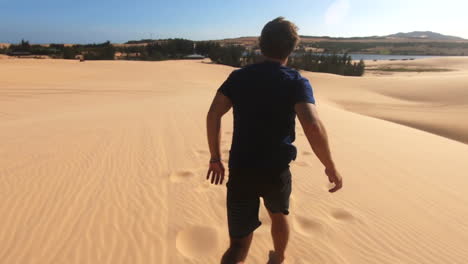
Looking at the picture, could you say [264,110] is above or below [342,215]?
above

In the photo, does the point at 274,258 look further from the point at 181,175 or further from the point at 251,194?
the point at 181,175

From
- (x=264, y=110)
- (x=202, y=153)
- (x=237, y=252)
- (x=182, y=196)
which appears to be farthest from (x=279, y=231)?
(x=202, y=153)

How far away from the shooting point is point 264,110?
69.3 inches

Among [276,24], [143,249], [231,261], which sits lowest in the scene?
[143,249]

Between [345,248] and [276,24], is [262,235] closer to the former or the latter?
[345,248]

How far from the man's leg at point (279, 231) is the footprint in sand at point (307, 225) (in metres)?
0.62

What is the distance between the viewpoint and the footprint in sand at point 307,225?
3027mm

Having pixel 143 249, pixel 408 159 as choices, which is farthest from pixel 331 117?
pixel 143 249

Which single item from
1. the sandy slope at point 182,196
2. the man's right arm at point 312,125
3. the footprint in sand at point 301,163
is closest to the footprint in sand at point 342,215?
the sandy slope at point 182,196

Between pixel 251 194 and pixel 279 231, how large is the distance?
48 cm

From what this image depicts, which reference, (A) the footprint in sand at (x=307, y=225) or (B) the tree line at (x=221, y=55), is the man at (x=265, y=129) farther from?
(B) the tree line at (x=221, y=55)

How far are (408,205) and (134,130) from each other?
4.99 m

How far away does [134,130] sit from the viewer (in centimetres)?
651

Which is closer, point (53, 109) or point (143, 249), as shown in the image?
point (143, 249)
